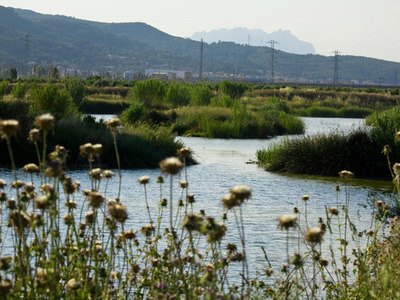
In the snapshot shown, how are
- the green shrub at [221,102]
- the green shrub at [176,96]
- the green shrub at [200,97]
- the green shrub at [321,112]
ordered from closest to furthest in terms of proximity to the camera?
the green shrub at [221,102], the green shrub at [200,97], the green shrub at [176,96], the green shrub at [321,112]

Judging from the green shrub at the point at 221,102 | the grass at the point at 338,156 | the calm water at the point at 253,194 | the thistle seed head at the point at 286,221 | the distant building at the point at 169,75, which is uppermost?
the distant building at the point at 169,75

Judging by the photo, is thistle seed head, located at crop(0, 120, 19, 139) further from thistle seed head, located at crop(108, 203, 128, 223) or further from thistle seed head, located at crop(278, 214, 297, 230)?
thistle seed head, located at crop(278, 214, 297, 230)

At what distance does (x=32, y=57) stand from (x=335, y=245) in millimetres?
171643

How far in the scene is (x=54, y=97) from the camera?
66.4 ft

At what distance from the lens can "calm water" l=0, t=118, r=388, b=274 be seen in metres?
8.97

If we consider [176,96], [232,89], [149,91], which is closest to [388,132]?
[176,96]

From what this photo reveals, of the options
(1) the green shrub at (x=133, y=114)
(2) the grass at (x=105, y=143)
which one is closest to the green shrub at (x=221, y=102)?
(1) the green shrub at (x=133, y=114)

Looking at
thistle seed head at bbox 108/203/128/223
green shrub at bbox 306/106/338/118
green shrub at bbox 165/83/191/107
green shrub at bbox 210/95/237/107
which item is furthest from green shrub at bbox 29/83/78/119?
green shrub at bbox 306/106/338/118

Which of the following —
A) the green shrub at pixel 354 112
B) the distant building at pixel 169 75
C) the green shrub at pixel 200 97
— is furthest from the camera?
the distant building at pixel 169 75

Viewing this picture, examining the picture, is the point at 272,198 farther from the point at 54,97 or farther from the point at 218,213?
the point at 54,97

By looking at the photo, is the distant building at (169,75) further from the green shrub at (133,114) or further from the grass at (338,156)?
the grass at (338,156)

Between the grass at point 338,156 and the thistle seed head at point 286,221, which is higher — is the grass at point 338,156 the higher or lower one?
the lower one

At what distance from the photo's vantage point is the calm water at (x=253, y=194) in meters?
8.97

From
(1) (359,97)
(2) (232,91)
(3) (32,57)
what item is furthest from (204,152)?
(3) (32,57)
